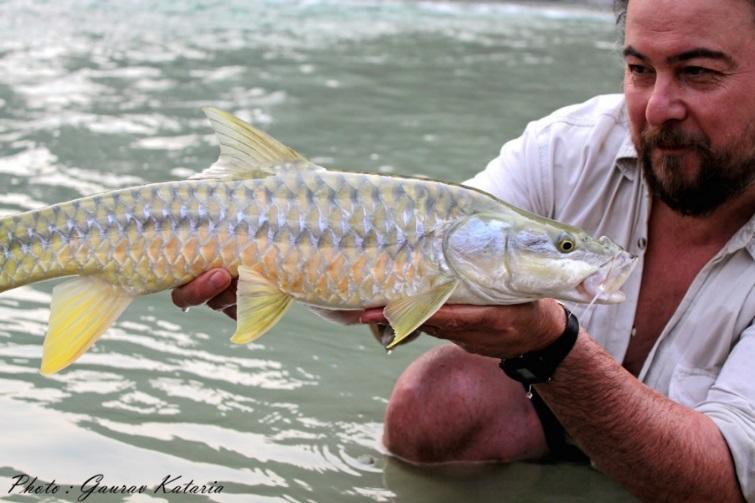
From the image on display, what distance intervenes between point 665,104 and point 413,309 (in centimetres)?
114

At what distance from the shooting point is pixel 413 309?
2924 mm

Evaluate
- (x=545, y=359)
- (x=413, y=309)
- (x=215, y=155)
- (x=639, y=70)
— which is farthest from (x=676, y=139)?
(x=215, y=155)

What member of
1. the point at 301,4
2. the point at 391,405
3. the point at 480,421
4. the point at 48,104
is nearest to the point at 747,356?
the point at 480,421

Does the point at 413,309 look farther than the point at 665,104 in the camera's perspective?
No

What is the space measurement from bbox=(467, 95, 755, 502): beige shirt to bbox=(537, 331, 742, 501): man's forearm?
0.23 feet

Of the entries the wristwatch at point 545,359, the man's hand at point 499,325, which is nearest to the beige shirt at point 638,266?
the wristwatch at point 545,359

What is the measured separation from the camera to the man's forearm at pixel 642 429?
321 centimetres

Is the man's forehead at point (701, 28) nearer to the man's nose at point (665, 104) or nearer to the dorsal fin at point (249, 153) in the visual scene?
the man's nose at point (665, 104)

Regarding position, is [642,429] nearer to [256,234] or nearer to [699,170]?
[699,170]

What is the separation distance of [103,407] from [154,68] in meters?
8.31

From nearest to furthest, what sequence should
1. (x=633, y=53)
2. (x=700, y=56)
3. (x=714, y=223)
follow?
(x=700, y=56)
(x=633, y=53)
(x=714, y=223)

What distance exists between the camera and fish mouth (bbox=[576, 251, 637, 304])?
2902 mm

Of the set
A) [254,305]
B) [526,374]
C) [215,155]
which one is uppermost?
[254,305]

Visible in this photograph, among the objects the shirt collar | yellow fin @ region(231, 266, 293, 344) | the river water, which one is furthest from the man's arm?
the shirt collar
